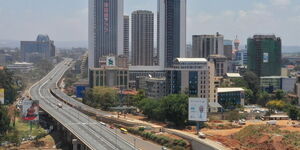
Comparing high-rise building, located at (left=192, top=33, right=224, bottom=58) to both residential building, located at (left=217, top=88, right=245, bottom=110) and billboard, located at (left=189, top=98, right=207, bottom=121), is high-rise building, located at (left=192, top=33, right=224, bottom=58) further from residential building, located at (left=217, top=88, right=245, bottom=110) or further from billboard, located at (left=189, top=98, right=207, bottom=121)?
billboard, located at (left=189, top=98, right=207, bottom=121)

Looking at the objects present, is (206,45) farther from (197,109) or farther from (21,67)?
(197,109)

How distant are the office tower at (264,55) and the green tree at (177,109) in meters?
63.3

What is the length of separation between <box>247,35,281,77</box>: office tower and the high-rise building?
15.7 metres

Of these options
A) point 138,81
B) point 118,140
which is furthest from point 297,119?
point 138,81

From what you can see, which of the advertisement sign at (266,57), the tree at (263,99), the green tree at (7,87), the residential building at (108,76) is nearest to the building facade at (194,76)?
the tree at (263,99)

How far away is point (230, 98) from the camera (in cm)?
7562

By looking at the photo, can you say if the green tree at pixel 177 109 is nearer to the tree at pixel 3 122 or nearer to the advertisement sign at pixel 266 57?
the tree at pixel 3 122

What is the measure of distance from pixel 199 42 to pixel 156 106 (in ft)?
251

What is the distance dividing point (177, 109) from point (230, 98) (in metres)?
22.2

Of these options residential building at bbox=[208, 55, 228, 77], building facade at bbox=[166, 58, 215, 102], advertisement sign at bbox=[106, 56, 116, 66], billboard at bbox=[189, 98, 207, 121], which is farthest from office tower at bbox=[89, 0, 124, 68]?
billboard at bbox=[189, 98, 207, 121]

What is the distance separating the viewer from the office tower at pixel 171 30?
11756 cm

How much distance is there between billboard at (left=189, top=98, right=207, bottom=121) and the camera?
5141 cm

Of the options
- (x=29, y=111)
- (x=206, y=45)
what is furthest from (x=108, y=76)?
(x=206, y=45)

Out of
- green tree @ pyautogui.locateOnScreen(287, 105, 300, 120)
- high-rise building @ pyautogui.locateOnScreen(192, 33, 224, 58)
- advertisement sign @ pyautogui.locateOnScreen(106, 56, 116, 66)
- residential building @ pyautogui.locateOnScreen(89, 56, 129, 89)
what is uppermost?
high-rise building @ pyautogui.locateOnScreen(192, 33, 224, 58)
